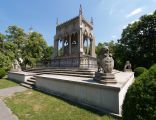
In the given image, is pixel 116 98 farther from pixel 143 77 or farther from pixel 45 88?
pixel 45 88

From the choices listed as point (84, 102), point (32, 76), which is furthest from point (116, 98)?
point (32, 76)

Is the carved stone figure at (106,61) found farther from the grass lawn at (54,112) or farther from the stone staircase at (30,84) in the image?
the stone staircase at (30,84)

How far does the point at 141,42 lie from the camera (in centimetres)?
3306

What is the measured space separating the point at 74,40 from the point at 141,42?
1849 cm

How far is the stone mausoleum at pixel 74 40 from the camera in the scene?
17.2 meters

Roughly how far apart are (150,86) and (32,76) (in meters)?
12.9

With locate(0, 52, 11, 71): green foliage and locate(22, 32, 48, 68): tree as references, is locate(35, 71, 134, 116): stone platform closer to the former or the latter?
locate(0, 52, 11, 71): green foliage

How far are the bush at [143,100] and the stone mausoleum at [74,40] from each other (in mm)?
12065

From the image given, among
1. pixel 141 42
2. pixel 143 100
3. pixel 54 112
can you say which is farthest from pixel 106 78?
pixel 141 42

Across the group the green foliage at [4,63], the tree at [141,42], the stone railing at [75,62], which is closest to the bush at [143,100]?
the stone railing at [75,62]

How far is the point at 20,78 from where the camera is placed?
50.5 ft

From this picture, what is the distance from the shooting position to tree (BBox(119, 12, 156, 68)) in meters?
31.2

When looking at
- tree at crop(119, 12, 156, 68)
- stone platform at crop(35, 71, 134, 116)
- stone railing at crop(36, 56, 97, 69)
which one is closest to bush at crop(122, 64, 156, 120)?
stone platform at crop(35, 71, 134, 116)

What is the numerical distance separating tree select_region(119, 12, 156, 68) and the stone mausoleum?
15.2 meters
